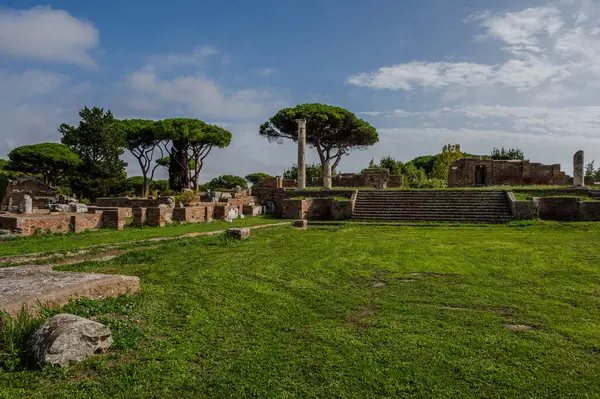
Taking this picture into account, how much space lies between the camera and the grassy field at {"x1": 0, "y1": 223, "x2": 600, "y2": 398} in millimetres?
3066

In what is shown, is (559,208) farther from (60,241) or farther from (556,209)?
(60,241)

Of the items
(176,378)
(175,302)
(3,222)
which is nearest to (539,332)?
(176,378)

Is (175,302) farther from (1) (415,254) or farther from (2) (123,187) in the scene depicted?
(2) (123,187)

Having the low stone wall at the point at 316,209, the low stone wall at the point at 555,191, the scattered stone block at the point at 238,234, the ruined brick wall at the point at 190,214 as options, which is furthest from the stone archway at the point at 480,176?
the scattered stone block at the point at 238,234

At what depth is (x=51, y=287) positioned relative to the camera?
4.66 meters

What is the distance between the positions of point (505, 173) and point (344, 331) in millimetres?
35628

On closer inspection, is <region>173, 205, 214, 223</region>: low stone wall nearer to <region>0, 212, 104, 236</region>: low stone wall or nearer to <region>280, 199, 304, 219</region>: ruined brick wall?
<region>0, 212, 104, 236</region>: low stone wall

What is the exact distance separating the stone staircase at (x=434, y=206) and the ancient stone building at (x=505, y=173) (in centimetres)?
1607

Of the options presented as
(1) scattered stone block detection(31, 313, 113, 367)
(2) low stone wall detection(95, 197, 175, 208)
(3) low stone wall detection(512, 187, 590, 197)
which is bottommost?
(1) scattered stone block detection(31, 313, 113, 367)

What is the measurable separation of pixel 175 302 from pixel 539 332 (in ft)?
13.1

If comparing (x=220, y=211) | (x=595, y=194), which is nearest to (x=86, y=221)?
(x=220, y=211)

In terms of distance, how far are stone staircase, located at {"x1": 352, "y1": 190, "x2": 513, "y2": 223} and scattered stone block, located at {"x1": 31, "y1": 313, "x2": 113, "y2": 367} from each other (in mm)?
15489

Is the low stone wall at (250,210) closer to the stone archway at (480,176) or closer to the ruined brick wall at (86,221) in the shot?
the ruined brick wall at (86,221)

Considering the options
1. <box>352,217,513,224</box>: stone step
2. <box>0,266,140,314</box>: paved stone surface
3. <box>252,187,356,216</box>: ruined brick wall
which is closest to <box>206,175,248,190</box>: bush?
<box>252,187,356,216</box>: ruined brick wall
